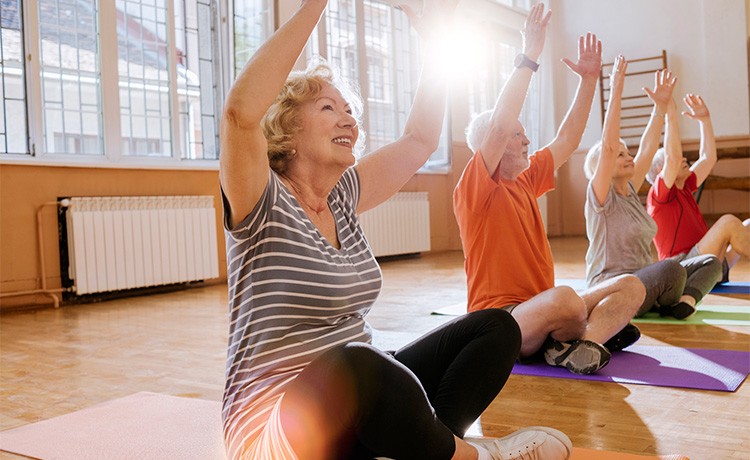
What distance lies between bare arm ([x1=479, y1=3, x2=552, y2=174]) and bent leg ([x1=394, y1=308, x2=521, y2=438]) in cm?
84

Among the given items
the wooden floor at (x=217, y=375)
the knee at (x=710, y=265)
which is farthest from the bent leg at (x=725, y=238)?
the knee at (x=710, y=265)

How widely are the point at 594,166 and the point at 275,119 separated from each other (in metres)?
2.17

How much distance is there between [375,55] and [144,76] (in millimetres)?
2451

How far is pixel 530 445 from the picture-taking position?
1.35 meters

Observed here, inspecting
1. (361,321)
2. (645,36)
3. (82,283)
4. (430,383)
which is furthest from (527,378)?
(645,36)

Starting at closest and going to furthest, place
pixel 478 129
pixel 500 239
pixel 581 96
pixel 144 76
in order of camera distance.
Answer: pixel 500 239 → pixel 478 129 → pixel 581 96 → pixel 144 76

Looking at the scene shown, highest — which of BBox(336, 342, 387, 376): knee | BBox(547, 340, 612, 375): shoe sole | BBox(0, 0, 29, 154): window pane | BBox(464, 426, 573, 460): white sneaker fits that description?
BBox(0, 0, 29, 154): window pane

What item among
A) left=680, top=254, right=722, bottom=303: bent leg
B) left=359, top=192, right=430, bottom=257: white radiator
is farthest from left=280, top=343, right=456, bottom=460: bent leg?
left=359, top=192, right=430, bottom=257: white radiator

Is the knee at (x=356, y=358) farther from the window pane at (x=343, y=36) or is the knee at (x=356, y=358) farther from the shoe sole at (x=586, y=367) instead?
the window pane at (x=343, y=36)

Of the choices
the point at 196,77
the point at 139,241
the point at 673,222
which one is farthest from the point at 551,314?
the point at 196,77

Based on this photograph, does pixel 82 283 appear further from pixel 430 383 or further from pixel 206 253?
pixel 430 383

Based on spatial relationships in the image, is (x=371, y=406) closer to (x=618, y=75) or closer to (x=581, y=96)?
(x=581, y=96)

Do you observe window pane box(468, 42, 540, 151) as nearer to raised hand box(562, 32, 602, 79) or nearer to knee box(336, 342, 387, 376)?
raised hand box(562, 32, 602, 79)

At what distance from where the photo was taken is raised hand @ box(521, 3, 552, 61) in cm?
209
